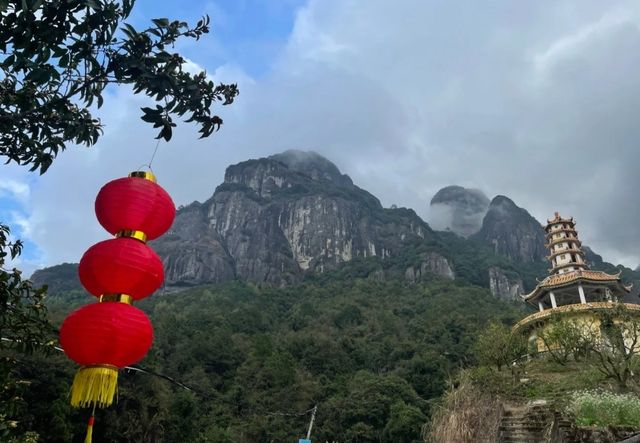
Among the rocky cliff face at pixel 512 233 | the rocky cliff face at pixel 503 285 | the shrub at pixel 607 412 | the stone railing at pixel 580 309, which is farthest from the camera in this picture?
the rocky cliff face at pixel 512 233

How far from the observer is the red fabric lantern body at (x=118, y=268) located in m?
3.34

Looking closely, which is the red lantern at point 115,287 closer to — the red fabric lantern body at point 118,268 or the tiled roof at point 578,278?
the red fabric lantern body at point 118,268

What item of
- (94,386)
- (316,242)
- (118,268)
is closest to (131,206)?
(118,268)

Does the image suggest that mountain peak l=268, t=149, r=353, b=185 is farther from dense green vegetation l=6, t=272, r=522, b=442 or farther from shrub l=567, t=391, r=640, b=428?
shrub l=567, t=391, r=640, b=428

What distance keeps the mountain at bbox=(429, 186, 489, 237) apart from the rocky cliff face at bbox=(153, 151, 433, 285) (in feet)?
97.1

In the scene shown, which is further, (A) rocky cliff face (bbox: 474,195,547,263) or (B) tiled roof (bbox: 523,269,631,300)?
(A) rocky cliff face (bbox: 474,195,547,263)

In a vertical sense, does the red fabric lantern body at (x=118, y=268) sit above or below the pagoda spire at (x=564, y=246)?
below

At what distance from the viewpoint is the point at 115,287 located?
11.0 ft

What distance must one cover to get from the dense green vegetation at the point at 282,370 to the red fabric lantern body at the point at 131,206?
3.75 m

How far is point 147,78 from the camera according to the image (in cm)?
319

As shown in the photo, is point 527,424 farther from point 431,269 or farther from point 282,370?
point 431,269

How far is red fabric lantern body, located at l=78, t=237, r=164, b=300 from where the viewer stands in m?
3.34

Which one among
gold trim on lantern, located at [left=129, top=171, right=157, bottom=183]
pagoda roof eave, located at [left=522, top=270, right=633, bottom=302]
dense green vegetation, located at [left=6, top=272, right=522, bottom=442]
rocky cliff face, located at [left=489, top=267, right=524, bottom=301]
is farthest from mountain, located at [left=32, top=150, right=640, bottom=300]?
gold trim on lantern, located at [left=129, top=171, right=157, bottom=183]

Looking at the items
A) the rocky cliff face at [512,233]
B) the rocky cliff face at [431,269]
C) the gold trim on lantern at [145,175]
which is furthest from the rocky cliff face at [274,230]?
the gold trim on lantern at [145,175]
